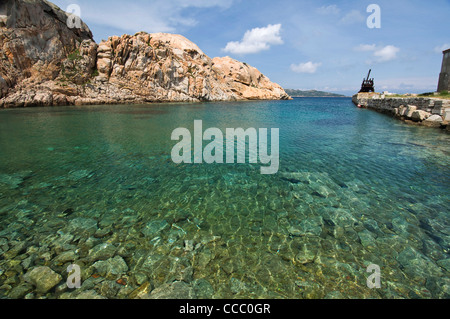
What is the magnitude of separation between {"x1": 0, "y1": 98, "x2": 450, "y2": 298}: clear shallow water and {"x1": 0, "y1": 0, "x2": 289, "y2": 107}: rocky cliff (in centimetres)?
5348

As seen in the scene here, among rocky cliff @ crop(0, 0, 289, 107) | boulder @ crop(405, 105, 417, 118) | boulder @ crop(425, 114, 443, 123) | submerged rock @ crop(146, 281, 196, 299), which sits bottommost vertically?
submerged rock @ crop(146, 281, 196, 299)

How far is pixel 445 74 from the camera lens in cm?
2989

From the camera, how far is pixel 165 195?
8.41m

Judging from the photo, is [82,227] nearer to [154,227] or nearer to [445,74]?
[154,227]

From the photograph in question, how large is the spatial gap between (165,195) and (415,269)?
7.92m

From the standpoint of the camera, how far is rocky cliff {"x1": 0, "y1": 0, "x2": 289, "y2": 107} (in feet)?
156

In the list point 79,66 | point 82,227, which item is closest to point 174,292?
point 82,227

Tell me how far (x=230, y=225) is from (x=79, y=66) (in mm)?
73548

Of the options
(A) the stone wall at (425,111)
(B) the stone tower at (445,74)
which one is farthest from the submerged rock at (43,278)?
Result: (B) the stone tower at (445,74)

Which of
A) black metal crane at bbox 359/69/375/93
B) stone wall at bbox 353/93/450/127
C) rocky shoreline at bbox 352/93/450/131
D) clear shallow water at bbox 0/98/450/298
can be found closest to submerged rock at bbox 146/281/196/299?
clear shallow water at bbox 0/98/450/298

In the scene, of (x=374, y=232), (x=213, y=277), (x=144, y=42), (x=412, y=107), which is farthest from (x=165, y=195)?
(x=144, y=42)

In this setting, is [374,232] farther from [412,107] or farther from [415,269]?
[412,107]

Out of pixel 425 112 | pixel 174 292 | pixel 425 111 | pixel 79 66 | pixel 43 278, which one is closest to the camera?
pixel 174 292

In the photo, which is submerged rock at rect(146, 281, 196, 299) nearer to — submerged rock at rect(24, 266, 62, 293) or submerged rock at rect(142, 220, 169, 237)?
submerged rock at rect(142, 220, 169, 237)
